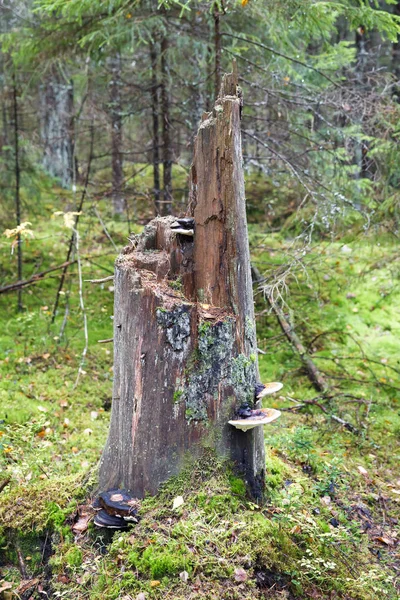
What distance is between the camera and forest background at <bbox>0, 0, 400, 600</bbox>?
10.2 ft

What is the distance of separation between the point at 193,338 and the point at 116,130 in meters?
7.52

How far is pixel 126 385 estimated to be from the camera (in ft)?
11.2

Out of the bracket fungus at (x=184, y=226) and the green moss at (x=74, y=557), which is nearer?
the green moss at (x=74, y=557)

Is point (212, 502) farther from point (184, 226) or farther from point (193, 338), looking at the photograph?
point (184, 226)


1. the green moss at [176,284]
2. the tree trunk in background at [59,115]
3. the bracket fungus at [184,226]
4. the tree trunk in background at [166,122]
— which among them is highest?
the tree trunk in background at [59,115]

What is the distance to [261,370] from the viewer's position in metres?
7.66

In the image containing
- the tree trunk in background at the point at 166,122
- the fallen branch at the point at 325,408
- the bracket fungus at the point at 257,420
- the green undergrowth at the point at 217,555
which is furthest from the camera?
the tree trunk in background at the point at 166,122

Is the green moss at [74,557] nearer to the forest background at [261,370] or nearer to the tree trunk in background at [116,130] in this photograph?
the forest background at [261,370]

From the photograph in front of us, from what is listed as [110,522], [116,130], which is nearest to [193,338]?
[110,522]

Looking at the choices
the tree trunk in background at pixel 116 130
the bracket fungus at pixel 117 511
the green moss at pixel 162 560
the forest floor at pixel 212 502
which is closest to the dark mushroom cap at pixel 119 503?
the bracket fungus at pixel 117 511

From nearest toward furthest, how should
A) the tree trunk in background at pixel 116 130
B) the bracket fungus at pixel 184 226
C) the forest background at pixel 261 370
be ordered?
the forest background at pixel 261 370 < the bracket fungus at pixel 184 226 < the tree trunk in background at pixel 116 130

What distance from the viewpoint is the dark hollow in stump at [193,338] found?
3.25 metres

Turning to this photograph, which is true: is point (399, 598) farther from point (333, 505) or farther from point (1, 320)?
point (1, 320)

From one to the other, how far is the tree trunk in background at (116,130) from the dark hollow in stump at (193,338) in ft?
17.0
